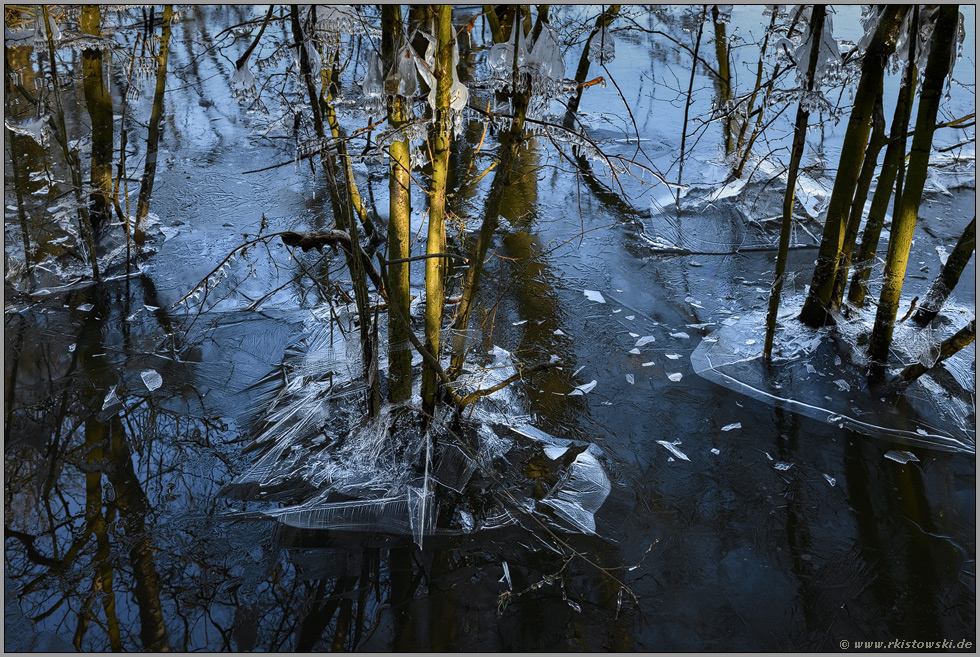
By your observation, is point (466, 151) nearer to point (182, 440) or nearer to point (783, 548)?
point (182, 440)

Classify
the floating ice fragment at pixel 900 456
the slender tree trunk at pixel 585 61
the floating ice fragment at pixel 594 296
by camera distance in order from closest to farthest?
the floating ice fragment at pixel 900 456, the floating ice fragment at pixel 594 296, the slender tree trunk at pixel 585 61

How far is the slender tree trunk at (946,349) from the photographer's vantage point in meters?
4.49

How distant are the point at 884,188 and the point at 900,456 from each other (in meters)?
1.69

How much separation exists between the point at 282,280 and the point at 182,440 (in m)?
2.01

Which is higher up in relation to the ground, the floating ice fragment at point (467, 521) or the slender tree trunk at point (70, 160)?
the slender tree trunk at point (70, 160)

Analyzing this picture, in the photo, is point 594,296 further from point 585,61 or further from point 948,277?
point 585,61

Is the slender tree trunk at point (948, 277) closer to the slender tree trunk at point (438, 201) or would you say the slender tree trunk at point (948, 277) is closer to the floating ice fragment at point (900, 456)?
the floating ice fragment at point (900, 456)

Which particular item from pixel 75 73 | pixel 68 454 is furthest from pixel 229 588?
pixel 75 73

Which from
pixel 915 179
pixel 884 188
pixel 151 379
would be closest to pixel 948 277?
pixel 884 188

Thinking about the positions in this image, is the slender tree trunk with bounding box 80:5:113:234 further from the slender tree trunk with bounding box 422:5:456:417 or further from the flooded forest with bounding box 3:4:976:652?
the slender tree trunk with bounding box 422:5:456:417

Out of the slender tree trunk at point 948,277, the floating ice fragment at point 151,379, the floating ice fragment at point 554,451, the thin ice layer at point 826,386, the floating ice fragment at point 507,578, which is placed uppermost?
the slender tree trunk at point 948,277

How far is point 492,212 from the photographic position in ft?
12.4

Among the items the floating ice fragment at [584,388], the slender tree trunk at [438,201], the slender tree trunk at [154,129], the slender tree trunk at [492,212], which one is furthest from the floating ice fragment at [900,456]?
the slender tree trunk at [154,129]

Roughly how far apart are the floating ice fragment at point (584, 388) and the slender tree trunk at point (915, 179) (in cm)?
182
